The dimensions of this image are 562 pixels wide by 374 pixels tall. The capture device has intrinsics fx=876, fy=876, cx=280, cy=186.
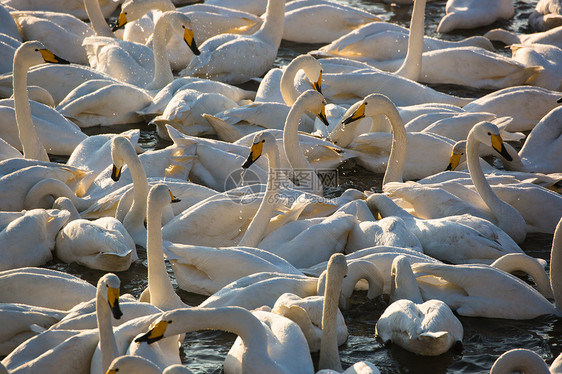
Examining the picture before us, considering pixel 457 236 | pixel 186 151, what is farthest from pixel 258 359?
pixel 186 151

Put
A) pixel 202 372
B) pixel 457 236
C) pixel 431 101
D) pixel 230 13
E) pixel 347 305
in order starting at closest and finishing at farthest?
1. pixel 202 372
2. pixel 347 305
3. pixel 457 236
4. pixel 431 101
5. pixel 230 13

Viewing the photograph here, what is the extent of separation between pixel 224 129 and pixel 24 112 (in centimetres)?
221

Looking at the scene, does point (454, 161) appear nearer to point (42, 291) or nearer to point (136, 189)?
point (136, 189)

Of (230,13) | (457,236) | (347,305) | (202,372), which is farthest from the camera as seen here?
(230,13)

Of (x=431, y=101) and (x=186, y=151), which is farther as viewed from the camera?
(x=431, y=101)

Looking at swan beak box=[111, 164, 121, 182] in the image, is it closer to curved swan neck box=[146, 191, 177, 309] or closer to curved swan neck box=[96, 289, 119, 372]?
curved swan neck box=[146, 191, 177, 309]

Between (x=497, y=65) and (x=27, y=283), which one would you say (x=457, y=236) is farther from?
(x=497, y=65)

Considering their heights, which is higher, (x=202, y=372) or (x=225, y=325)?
(x=225, y=325)

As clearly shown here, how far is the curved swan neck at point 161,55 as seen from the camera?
11.2 m

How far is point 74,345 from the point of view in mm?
5395

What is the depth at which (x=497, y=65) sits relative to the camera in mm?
12055

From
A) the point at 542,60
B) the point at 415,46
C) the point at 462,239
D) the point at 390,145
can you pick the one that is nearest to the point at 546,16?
the point at 542,60

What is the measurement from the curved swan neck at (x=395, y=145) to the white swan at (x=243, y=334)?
3.75 metres

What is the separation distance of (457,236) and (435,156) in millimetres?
2086
